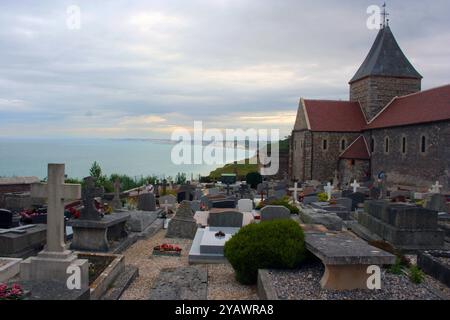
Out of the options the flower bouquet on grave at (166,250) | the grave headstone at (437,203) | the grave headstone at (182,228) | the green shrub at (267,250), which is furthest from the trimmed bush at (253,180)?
the green shrub at (267,250)

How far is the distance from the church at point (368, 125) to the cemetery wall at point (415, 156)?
0.21 feet

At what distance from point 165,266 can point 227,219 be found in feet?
9.99

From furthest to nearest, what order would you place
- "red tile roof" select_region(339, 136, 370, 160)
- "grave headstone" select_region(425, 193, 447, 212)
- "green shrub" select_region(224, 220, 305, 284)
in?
"red tile roof" select_region(339, 136, 370, 160)
"grave headstone" select_region(425, 193, 447, 212)
"green shrub" select_region(224, 220, 305, 284)

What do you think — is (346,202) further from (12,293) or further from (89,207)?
(12,293)

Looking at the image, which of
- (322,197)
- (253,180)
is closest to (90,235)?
(322,197)

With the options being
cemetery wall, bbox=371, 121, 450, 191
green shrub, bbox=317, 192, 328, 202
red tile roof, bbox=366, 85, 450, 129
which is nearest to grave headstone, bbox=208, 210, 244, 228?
green shrub, bbox=317, 192, 328, 202

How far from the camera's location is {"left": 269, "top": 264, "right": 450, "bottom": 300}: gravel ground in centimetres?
538

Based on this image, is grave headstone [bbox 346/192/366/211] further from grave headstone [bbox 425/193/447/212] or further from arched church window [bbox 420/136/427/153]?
arched church window [bbox 420/136/427/153]

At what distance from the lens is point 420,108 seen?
23.7 meters

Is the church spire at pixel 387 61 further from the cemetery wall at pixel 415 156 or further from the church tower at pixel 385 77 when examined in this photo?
the cemetery wall at pixel 415 156

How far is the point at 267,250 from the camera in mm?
6480

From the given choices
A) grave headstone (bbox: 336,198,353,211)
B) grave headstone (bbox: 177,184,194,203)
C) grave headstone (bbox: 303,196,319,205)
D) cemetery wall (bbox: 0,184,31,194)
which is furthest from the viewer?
grave headstone (bbox: 303,196,319,205)

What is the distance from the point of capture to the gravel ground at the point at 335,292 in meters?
5.38
